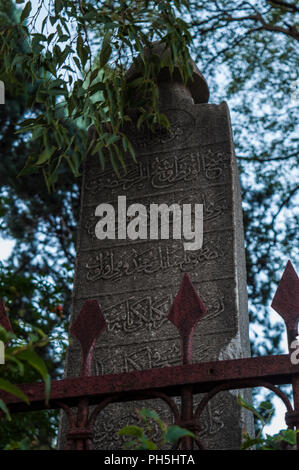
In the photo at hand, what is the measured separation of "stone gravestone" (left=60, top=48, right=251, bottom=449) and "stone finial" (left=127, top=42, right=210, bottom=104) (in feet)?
0.04

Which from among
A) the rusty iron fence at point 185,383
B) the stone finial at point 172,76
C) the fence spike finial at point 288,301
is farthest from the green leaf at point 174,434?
the stone finial at point 172,76

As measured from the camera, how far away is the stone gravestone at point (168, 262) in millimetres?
2566

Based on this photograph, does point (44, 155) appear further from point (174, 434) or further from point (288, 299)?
point (174, 434)

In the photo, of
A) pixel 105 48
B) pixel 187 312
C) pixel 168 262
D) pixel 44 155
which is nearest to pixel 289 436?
pixel 187 312

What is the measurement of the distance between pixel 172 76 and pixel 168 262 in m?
1.07

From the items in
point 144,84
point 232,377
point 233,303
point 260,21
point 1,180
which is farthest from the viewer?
point 1,180

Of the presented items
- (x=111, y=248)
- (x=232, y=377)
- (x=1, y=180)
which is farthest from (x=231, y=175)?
(x=1, y=180)

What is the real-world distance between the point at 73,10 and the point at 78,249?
109 centimetres

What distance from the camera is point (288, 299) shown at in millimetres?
1744

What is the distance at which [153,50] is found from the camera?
3359 millimetres

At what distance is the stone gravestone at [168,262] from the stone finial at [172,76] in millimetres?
11

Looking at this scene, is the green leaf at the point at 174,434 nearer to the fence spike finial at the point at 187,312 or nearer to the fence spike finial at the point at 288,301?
the fence spike finial at the point at 187,312

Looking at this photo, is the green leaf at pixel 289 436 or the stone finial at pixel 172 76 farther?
the stone finial at pixel 172 76
